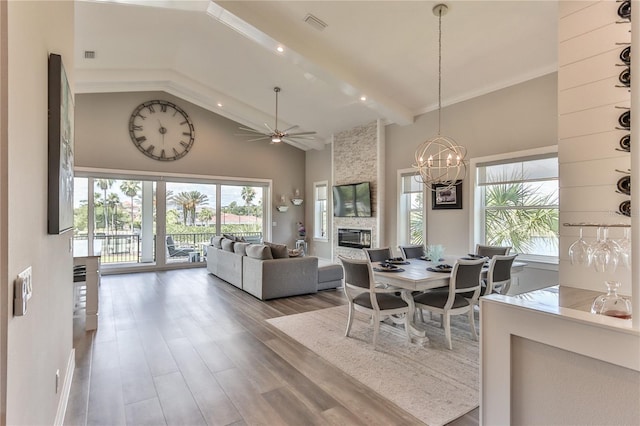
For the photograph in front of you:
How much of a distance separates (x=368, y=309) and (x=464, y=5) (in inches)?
149

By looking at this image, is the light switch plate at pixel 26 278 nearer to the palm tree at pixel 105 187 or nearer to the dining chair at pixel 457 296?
the dining chair at pixel 457 296

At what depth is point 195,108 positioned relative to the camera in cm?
870

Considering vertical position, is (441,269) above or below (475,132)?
below

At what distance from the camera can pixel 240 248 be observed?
20.2 feet

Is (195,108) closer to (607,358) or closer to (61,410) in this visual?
(61,410)

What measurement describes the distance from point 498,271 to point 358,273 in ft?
5.59

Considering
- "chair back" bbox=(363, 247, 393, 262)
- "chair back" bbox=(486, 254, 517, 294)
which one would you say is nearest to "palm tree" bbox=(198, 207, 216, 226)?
"chair back" bbox=(363, 247, 393, 262)

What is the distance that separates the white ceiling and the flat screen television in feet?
5.66

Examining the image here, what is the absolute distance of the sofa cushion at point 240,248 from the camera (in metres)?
6.03

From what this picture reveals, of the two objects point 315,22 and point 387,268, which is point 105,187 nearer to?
point 315,22

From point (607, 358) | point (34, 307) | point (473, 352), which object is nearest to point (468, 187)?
point (473, 352)

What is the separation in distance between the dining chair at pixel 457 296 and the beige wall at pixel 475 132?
2.47 metres

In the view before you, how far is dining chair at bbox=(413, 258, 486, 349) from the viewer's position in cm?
349

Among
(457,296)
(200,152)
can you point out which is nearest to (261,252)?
(457,296)
